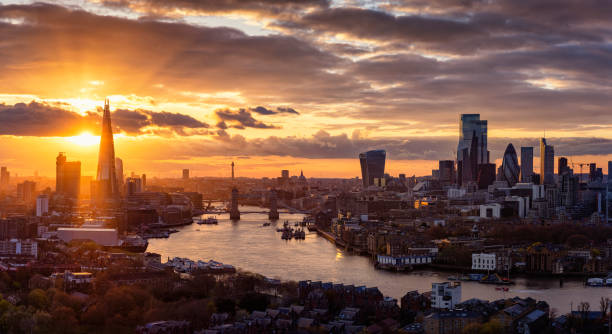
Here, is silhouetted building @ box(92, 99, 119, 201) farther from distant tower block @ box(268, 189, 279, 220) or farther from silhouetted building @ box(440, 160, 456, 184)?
silhouetted building @ box(440, 160, 456, 184)

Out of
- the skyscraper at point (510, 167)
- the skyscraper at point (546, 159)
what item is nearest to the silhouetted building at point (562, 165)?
the skyscraper at point (546, 159)

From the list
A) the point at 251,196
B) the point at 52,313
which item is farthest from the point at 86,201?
the point at 52,313

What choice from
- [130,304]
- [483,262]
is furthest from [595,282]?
[130,304]

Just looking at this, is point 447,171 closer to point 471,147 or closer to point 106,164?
point 471,147

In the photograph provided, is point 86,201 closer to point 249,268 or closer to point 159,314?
point 249,268

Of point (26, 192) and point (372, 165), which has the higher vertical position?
point (372, 165)

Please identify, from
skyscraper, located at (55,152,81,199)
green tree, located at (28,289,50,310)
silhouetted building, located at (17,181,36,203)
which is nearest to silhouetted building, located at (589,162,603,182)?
skyscraper, located at (55,152,81,199)
